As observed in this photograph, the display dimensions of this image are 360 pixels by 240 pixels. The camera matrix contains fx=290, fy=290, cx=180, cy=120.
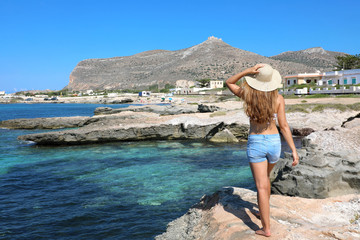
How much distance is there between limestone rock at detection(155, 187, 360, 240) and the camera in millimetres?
3924

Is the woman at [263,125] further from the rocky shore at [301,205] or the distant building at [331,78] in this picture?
the distant building at [331,78]

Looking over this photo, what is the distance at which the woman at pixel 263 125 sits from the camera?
12.5ft

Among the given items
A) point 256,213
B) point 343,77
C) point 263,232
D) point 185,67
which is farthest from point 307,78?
point 185,67

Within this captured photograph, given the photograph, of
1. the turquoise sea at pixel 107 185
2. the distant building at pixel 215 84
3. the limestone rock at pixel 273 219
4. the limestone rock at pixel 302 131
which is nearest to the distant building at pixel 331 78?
the limestone rock at pixel 302 131

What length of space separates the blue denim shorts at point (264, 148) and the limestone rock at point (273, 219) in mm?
1007

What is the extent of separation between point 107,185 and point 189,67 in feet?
500

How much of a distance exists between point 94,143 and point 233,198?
14.9m

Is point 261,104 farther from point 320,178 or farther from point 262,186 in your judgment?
point 320,178

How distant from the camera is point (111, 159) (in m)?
14.2

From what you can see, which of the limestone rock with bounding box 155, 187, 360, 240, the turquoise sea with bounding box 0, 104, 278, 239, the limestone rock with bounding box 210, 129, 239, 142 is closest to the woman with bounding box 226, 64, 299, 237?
the limestone rock with bounding box 155, 187, 360, 240

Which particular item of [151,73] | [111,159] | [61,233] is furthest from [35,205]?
[151,73]

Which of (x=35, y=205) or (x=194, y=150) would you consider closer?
(x=35, y=205)

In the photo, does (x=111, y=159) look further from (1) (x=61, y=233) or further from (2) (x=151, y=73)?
(2) (x=151, y=73)

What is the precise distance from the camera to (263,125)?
3.89 metres
